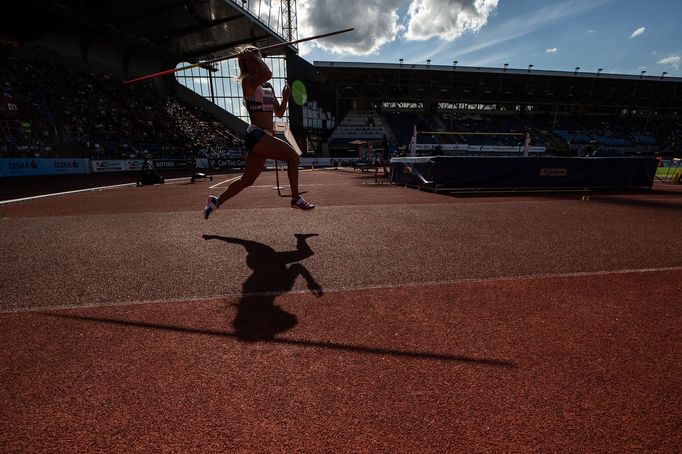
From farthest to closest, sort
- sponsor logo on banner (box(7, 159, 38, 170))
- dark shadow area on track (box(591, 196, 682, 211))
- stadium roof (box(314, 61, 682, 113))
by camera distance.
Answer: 1. stadium roof (box(314, 61, 682, 113))
2. sponsor logo on banner (box(7, 159, 38, 170))
3. dark shadow area on track (box(591, 196, 682, 211))

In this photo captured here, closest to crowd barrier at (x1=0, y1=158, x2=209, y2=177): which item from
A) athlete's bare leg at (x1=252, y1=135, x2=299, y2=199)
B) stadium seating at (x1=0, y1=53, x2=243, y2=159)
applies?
stadium seating at (x1=0, y1=53, x2=243, y2=159)

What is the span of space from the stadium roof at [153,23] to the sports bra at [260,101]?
26142 mm

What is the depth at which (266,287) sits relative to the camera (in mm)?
2889

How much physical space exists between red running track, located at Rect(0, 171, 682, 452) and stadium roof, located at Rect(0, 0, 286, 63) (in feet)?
92.4

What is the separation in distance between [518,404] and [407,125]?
46585 mm

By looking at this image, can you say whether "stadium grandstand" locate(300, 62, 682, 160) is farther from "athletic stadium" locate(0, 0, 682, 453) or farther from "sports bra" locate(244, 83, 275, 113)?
"sports bra" locate(244, 83, 275, 113)

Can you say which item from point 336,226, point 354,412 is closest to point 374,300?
point 354,412

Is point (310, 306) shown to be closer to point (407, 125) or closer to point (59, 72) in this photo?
point (59, 72)

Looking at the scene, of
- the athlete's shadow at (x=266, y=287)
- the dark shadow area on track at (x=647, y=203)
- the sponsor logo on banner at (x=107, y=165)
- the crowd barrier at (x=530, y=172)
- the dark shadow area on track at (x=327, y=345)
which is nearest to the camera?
the dark shadow area on track at (x=327, y=345)

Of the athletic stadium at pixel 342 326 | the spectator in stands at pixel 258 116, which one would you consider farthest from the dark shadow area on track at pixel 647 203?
the spectator in stands at pixel 258 116

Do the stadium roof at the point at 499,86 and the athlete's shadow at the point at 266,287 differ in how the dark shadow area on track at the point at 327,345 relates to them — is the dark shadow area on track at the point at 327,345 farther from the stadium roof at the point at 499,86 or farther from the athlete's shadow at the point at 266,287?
the stadium roof at the point at 499,86

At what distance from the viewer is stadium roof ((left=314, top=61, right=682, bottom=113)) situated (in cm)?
3994

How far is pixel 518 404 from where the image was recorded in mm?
1529

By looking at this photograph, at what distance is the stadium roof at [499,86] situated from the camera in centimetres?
3994
